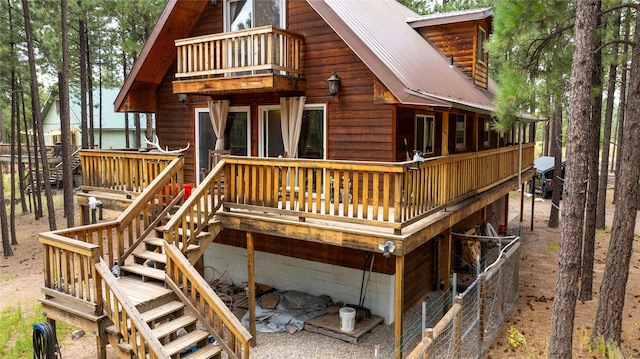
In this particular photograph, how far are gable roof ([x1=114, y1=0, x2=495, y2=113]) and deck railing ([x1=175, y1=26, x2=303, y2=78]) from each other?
0.97m

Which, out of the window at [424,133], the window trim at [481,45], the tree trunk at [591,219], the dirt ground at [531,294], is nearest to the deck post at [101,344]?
the dirt ground at [531,294]

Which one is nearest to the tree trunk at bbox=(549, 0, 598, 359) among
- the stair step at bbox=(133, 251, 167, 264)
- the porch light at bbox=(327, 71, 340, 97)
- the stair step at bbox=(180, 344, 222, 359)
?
the porch light at bbox=(327, 71, 340, 97)

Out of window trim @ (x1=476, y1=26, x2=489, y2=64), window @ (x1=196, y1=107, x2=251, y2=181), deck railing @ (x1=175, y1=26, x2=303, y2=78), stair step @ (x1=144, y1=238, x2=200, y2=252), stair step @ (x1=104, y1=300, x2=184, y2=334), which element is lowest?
stair step @ (x1=104, y1=300, x2=184, y2=334)

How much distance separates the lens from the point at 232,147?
1123 centimetres

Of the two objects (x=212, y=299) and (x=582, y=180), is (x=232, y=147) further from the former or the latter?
(x=582, y=180)

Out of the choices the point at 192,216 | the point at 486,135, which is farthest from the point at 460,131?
the point at 192,216

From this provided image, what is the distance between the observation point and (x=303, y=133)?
1014 centimetres

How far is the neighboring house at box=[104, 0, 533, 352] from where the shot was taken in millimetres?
7977

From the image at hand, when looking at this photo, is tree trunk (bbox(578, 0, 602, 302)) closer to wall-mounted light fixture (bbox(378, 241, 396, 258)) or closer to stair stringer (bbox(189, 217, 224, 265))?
wall-mounted light fixture (bbox(378, 241, 396, 258))

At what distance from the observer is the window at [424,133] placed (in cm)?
1027

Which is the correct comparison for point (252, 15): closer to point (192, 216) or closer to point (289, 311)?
point (192, 216)

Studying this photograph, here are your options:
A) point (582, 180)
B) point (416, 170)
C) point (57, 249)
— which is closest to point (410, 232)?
point (416, 170)

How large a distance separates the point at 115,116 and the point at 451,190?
34066 mm

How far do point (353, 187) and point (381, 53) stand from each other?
3060mm
